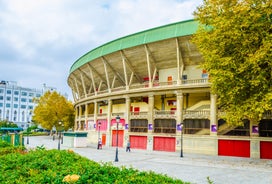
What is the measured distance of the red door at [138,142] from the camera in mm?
34734

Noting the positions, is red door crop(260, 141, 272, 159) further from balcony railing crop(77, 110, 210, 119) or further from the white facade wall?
the white facade wall

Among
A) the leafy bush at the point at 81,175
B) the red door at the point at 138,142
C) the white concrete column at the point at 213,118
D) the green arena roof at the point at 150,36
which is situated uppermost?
the green arena roof at the point at 150,36

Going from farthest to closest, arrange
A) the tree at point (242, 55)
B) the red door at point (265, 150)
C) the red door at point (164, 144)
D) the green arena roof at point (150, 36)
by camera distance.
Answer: the red door at point (164, 144) → the green arena roof at point (150, 36) → the red door at point (265, 150) → the tree at point (242, 55)

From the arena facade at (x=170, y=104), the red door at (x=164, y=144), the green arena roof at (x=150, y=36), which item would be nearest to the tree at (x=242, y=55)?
the arena facade at (x=170, y=104)

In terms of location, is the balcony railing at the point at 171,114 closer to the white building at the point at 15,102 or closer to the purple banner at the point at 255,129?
the purple banner at the point at 255,129

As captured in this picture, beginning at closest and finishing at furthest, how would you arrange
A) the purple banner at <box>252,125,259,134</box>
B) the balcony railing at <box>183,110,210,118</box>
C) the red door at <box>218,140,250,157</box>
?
the purple banner at <box>252,125,259,134</box> → the red door at <box>218,140,250,157</box> → the balcony railing at <box>183,110,210,118</box>

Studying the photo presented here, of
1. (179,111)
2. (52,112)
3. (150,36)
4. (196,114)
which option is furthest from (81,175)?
(52,112)

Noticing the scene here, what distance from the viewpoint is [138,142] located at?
35406 millimetres

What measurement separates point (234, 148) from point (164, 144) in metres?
8.60

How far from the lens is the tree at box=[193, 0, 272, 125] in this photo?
18.2 metres

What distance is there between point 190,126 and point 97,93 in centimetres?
1974

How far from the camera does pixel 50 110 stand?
56.1m

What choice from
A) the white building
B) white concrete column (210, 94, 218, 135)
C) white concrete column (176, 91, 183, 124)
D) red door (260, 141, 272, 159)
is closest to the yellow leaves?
white concrete column (210, 94, 218, 135)

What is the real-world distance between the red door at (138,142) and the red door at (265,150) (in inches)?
565
